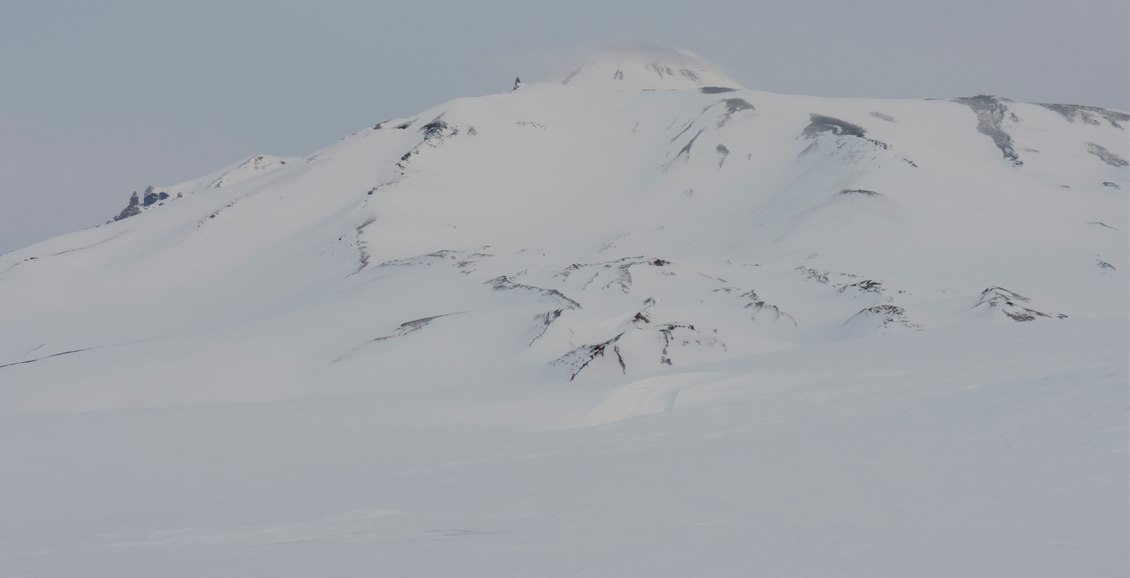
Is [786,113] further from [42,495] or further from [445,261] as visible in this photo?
[42,495]

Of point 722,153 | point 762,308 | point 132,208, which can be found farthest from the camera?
point 132,208

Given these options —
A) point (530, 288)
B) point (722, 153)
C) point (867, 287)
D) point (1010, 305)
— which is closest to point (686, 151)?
point (722, 153)

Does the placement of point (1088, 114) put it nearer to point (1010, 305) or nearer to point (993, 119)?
point (993, 119)

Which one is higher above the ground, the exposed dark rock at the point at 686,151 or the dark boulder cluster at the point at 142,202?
the exposed dark rock at the point at 686,151

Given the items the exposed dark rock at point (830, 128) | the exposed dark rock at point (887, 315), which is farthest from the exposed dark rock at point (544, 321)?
the exposed dark rock at point (830, 128)

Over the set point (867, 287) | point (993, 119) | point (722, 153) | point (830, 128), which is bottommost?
point (722, 153)

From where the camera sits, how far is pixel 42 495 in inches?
431

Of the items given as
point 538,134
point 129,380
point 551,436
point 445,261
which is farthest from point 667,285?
point 538,134

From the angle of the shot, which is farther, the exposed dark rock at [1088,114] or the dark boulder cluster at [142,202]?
the dark boulder cluster at [142,202]

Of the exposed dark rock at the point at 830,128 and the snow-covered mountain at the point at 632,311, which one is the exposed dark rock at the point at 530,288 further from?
the exposed dark rock at the point at 830,128

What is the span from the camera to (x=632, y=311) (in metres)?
38.7

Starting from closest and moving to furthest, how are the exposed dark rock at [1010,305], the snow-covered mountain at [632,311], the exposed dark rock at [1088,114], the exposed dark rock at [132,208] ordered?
the snow-covered mountain at [632,311] → the exposed dark rock at [1010,305] → the exposed dark rock at [1088,114] → the exposed dark rock at [132,208]

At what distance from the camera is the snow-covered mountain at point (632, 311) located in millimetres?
8523

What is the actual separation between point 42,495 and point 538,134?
8983 cm
